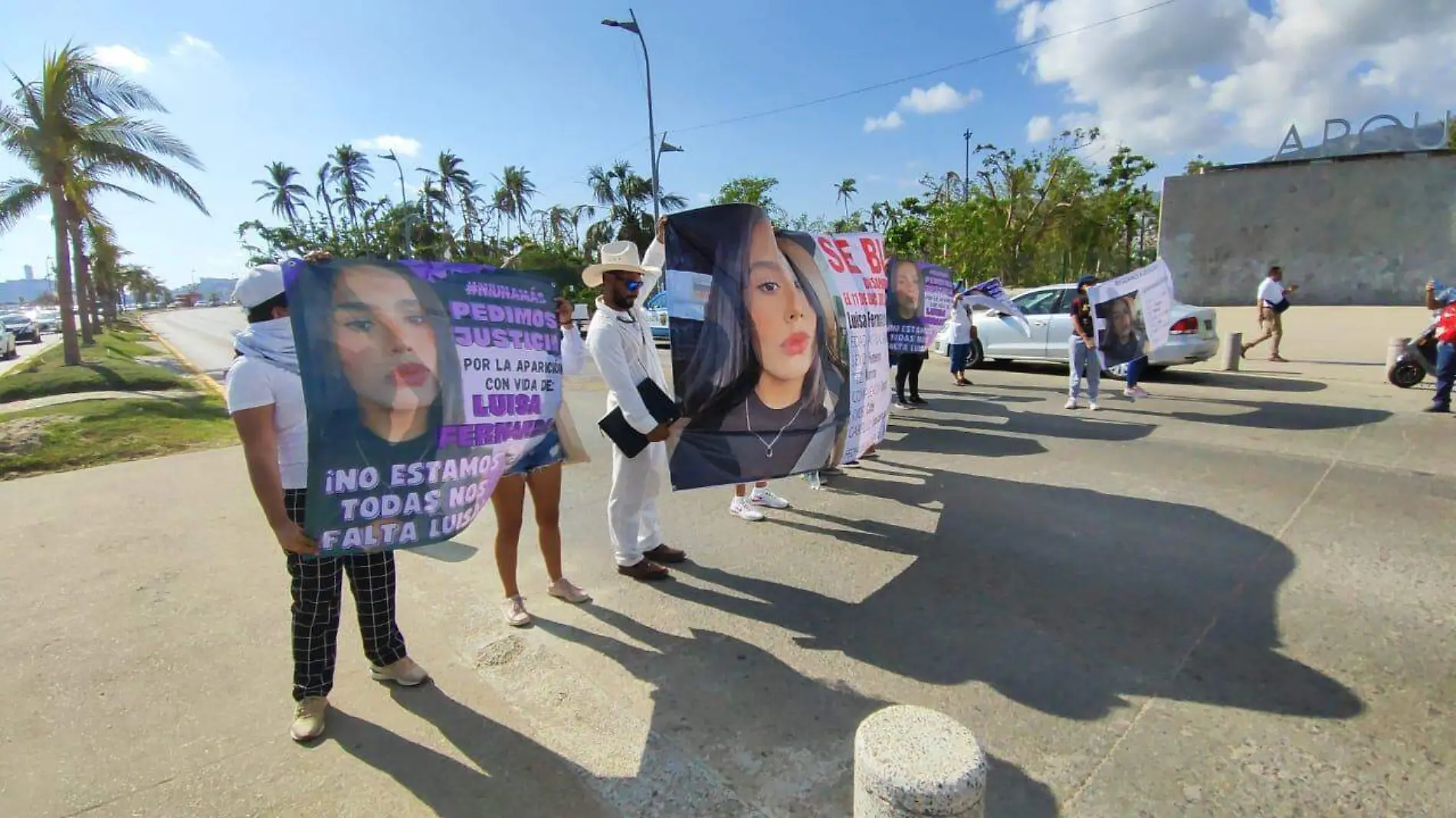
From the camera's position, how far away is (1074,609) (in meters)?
3.68

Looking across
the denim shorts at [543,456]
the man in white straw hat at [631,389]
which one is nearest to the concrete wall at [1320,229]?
the man in white straw hat at [631,389]

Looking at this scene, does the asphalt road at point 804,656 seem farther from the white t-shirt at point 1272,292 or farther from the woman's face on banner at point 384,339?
the white t-shirt at point 1272,292

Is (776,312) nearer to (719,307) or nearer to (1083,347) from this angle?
(719,307)

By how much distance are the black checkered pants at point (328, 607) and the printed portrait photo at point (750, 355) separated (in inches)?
58.4

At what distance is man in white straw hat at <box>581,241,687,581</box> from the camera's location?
3801 millimetres

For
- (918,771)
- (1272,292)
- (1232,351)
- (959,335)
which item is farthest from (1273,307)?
(918,771)

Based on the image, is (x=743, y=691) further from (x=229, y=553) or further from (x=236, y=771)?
(x=229, y=553)

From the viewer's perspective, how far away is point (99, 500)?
20.0ft

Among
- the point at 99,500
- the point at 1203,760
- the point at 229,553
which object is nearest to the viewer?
the point at 1203,760

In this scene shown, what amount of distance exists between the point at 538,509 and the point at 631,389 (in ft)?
2.71

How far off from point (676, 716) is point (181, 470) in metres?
6.97

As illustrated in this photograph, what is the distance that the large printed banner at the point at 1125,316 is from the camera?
27.9ft

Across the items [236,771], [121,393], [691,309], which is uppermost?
[691,309]

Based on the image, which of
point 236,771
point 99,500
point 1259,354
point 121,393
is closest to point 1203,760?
point 236,771
